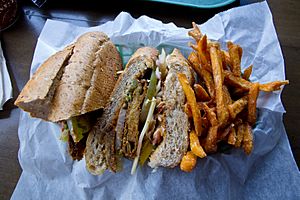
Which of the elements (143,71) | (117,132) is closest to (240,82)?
(143,71)

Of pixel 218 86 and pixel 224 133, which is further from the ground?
pixel 218 86

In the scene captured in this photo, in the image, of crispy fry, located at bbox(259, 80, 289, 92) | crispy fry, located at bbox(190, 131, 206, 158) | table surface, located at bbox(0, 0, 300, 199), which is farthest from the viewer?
table surface, located at bbox(0, 0, 300, 199)

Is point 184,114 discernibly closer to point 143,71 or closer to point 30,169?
point 143,71

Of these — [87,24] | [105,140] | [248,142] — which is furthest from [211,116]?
[87,24]

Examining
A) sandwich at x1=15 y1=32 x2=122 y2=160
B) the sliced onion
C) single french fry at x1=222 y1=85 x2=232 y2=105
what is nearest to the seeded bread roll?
sandwich at x1=15 y1=32 x2=122 y2=160

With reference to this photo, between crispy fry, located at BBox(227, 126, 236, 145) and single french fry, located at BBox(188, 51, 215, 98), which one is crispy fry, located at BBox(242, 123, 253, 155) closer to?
crispy fry, located at BBox(227, 126, 236, 145)

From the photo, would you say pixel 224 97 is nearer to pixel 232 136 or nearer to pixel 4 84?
pixel 232 136
